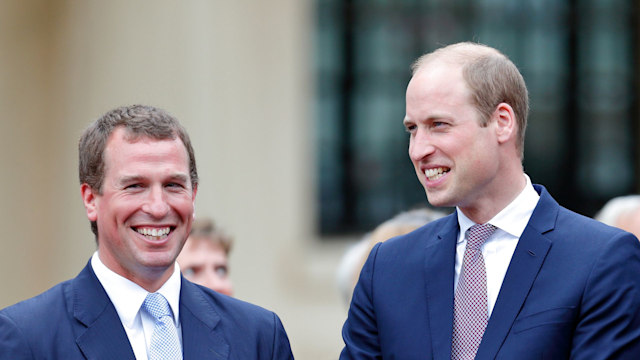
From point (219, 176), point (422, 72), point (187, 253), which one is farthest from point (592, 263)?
point (219, 176)

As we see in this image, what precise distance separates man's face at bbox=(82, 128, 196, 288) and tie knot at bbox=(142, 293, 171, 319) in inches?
2.0

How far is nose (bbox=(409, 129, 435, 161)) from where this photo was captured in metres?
3.60

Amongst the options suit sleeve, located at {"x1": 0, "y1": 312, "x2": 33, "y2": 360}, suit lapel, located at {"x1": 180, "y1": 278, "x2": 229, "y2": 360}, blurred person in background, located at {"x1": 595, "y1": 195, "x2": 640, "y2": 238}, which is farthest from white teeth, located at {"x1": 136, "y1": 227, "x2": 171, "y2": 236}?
blurred person in background, located at {"x1": 595, "y1": 195, "x2": 640, "y2": 238}

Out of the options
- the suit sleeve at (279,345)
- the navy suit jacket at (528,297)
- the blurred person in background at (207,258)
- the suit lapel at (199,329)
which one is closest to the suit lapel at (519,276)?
the navy suit jacket at (528,297)

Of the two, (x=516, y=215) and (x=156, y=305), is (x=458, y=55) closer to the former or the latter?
(x=516, y=215)

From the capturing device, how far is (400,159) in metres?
12.1

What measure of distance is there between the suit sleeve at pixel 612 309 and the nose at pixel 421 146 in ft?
1.97

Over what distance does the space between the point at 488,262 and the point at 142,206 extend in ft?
3.51

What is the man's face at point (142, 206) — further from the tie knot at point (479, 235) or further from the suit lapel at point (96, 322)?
the tie knot at point (479, 235)

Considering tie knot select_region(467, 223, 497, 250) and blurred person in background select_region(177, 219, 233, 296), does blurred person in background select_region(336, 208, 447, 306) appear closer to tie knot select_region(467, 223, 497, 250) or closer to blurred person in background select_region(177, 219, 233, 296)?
blurred person in background select_region(177, 219, 233, 296)

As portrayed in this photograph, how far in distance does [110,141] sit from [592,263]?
1.49 m

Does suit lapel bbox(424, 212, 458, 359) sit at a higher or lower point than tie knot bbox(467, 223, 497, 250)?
lower

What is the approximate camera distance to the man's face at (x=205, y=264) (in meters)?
5.20

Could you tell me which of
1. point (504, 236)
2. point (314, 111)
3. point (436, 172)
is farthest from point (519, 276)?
→ point (314, 111)
